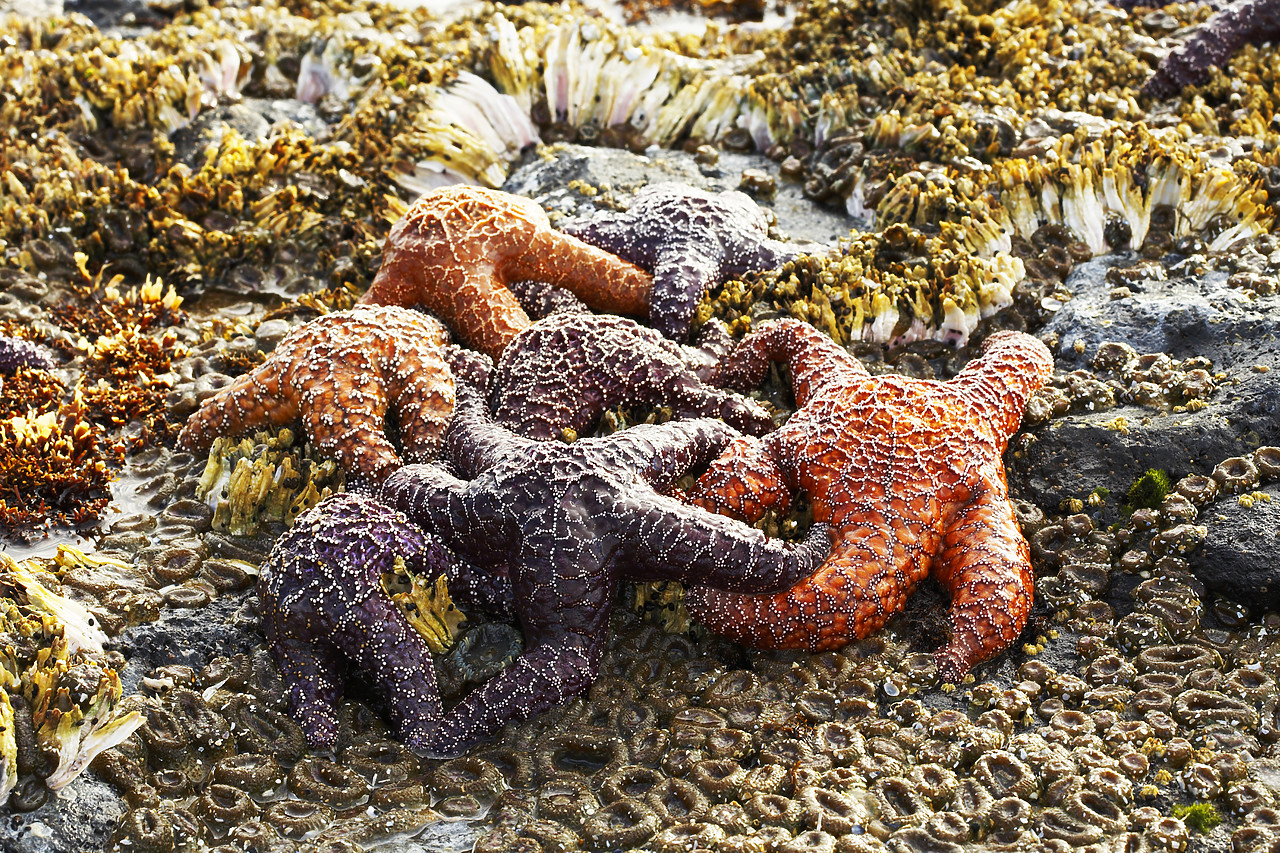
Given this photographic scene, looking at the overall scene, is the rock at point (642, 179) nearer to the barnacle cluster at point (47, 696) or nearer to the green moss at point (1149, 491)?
the green moss at point (1149, 491)

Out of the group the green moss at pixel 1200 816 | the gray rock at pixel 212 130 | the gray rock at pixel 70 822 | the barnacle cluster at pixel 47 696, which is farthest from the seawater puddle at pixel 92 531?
the green moss at pixel 1200 816

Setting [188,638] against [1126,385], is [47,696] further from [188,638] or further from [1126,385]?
[1126,385]

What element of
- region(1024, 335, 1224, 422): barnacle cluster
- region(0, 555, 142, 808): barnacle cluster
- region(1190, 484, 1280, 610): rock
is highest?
region(1024, 335, 1224, 422): barnacle cluster

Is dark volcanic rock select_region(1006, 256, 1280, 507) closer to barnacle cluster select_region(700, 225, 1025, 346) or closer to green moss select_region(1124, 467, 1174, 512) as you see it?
green moss select_region(1124, 467, 1174, 512)

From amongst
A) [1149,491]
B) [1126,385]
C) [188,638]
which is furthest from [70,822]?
[1126,385]

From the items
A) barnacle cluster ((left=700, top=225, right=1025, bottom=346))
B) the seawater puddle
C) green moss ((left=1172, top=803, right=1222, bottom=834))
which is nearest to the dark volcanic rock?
barnacle cluster ((left=700, top=225, right=1025, bottom=346))

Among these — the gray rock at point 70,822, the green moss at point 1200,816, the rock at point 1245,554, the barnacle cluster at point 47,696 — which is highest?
the rock at point 1245,554
